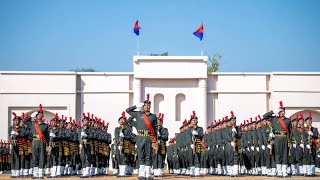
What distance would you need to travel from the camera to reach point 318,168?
102 feet

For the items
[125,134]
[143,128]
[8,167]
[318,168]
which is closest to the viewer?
[143,128]

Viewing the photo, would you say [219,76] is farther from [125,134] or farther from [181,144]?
[125,134]

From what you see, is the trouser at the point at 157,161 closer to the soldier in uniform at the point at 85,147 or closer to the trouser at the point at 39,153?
the soldier in uniform at the point at 85,147

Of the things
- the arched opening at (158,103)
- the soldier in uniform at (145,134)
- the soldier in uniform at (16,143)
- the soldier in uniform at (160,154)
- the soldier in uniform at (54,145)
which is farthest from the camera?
the arched opening at (158,103)

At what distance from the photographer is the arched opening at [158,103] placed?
162ft

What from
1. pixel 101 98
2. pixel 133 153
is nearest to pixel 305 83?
pixel 101 98

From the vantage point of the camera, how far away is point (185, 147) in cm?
2472

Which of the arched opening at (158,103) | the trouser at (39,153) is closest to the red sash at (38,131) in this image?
the trouser at (39,153)

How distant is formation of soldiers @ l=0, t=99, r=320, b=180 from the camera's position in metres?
21.5

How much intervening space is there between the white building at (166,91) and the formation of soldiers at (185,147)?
892 inches

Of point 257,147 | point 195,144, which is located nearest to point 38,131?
point 195,144

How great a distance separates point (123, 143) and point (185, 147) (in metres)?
2.88

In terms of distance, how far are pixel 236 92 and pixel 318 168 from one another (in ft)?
62.3

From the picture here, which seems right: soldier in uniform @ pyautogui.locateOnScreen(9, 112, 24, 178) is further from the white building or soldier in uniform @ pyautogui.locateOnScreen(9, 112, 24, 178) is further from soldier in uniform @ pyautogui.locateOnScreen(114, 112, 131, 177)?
the white building
